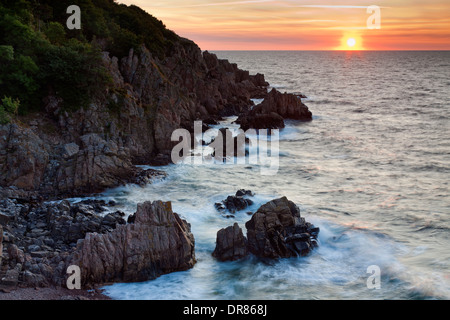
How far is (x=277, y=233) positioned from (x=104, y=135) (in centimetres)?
1932

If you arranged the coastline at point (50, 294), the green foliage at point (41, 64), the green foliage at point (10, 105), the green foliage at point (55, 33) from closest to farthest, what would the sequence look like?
the coastline at point (50, 294), the green foliage at point (10, 105), the green foliage at point (41, 64), the green foliage at point (55, 33)

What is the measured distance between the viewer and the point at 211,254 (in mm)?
24297

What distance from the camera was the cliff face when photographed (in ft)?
101

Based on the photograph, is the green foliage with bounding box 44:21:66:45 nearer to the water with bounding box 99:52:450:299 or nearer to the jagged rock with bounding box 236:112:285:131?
the water with bounding box 99:52:450:299

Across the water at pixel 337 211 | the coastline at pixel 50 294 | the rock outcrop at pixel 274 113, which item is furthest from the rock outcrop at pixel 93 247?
the rock outcrop at pixel 274 113

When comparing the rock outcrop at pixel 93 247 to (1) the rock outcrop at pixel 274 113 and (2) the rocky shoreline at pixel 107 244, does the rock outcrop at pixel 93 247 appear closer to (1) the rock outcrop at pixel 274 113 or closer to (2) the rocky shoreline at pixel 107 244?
(2) the rocky shoreline at pixel 107 244

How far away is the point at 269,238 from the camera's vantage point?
24453 millimetres

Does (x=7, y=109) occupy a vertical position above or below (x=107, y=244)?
above

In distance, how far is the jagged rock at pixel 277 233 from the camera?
79.3 feet

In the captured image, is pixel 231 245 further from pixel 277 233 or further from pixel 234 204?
pixel 234 204

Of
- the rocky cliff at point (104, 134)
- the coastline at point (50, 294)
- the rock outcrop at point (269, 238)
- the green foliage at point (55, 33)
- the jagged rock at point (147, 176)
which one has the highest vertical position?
the green foliage at point (55, 33)

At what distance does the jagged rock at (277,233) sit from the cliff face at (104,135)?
43.0 feet

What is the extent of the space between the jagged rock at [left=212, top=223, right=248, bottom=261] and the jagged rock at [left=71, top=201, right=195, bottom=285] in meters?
1.55

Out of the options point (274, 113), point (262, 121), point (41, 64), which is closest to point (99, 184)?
point (41, 64)
